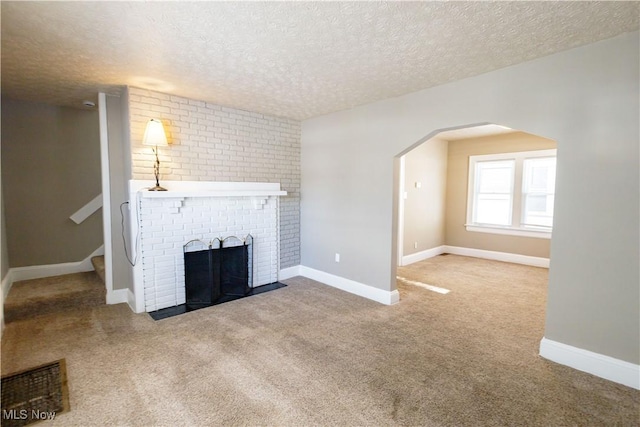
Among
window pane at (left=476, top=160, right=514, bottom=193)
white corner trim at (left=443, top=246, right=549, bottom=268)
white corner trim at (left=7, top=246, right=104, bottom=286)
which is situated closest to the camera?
white corner trim at (left=7, top=246, right=104, bottom=286)

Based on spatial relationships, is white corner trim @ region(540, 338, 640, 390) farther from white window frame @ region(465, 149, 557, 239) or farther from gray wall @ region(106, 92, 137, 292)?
gray wall @ region(106, 92, 137, 292)

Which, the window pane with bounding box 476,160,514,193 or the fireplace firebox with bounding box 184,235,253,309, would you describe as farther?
the window pane with bounding box 476,160,514,193

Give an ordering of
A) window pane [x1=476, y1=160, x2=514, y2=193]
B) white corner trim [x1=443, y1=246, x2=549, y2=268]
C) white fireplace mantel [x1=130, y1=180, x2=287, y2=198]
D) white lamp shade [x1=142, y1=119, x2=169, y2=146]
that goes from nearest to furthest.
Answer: white lamp shade [x1=142, y1=119, x2=169, y2=146] < white fireplace mantel [x1=130, y1=180, x2=287, y2=198] < white corner trim [x1=443, y1=246, x2=549, y2=268] < window pane [x1=476, y1=160, x2=514, y2=193]

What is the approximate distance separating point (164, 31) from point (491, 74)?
2741mm

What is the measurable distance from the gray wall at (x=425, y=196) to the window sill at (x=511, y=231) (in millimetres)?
686

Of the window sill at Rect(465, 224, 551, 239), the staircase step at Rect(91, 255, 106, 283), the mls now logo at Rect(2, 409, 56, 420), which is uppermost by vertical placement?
the window sill at Rect(465, 224, 551, 239)

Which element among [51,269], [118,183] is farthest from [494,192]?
[51,269]

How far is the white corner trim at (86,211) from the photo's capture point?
4715mm

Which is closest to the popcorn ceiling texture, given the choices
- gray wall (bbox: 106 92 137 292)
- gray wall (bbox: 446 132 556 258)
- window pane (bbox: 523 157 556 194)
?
gray wall (bbox: 106 92 137 292)

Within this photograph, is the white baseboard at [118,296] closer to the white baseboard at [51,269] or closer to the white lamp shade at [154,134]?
the white baseboard at [51,269]

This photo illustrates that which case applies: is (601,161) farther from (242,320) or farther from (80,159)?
(80,159)

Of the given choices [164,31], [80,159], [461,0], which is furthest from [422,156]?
[80,159]

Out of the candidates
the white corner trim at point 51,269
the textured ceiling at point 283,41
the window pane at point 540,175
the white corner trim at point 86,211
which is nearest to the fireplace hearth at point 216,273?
the textured ceiling at point 283,41

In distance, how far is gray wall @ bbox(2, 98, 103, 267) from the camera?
4273 millimetres
